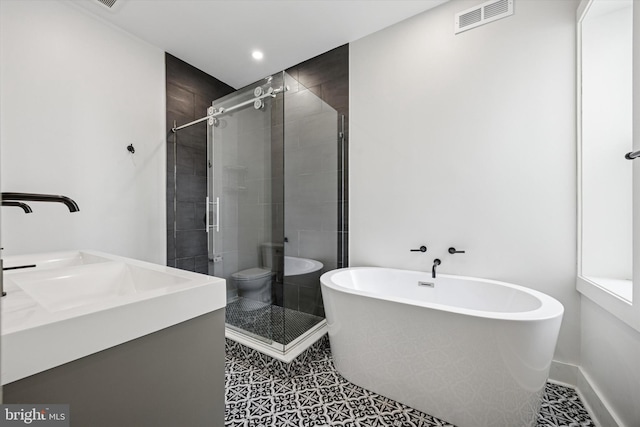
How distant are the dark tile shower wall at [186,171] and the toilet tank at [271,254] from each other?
101 cm

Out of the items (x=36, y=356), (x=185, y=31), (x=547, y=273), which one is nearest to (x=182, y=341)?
(x=36, y=356)

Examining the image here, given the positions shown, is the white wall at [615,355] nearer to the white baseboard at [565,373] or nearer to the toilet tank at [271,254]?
the white baseboard at [565,373]

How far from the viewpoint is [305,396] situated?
63.7 inches

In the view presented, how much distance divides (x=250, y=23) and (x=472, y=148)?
210 centimetres

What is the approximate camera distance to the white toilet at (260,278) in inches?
80.7

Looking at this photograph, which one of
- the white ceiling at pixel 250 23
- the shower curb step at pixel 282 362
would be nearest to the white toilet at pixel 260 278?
the shower curb step at pixel 282 362

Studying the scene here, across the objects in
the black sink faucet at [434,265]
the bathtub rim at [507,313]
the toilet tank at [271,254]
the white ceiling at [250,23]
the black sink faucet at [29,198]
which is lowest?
the bathtub rim at [507,313]

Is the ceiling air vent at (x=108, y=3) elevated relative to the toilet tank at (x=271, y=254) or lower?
elevated

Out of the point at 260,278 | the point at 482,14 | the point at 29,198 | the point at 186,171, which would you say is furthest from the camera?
the point at 186,171

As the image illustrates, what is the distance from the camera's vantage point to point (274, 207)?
202cm

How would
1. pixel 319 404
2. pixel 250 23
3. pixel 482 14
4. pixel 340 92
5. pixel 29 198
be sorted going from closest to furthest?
A: pixel 29 198
pixel 319 404
pixel 482 14
pixel 250 23
pixel 340 92

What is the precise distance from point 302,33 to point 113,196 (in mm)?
2178

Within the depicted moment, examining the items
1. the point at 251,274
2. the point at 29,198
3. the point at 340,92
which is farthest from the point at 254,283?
the point at 340,92

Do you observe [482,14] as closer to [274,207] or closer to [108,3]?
A: [274,207]
